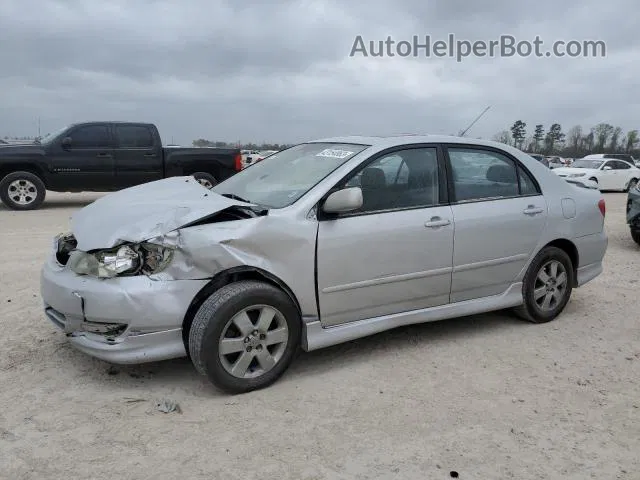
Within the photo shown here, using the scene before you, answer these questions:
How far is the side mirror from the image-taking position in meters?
3.46

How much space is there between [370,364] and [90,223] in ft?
6.87

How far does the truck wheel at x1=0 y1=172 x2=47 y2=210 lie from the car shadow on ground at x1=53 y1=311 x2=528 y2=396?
8.70 metres

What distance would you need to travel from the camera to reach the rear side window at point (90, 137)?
38.1 ft

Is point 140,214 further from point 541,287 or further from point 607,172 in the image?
point 607,172

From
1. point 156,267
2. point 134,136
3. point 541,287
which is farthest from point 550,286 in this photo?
point 134,136

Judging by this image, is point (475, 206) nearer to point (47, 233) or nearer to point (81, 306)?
point (81, 306)

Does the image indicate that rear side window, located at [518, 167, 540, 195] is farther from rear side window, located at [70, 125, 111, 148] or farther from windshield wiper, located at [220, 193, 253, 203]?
rear side window, located at [70, 125, 111, 148]

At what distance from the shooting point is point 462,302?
4238mm

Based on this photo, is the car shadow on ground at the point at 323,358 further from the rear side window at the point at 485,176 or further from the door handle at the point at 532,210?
the rear side window at the point at 485,176

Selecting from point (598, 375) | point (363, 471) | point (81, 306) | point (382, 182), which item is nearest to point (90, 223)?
point (81, 306)

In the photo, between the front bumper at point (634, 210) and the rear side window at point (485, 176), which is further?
the front bumper at point (634, 210)

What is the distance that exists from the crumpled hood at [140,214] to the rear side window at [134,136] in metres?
8.49

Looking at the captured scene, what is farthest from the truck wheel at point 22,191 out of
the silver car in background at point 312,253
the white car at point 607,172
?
the white car at point 607,172

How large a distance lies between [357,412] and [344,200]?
1.28m
